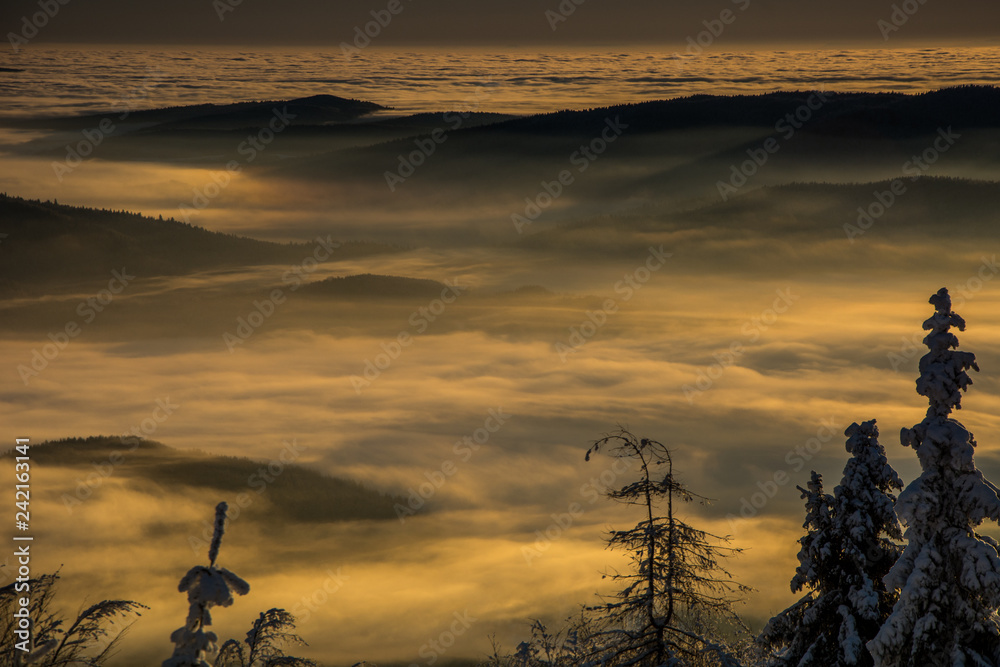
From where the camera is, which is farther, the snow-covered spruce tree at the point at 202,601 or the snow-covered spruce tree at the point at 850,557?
the snow-covered spruce tree at the point at 850,557

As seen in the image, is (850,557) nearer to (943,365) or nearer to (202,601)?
(943,365)

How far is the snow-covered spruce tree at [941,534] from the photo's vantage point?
14.0 metres

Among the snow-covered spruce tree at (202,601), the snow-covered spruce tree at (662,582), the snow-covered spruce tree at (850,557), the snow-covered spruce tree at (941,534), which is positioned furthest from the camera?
the snow-covered spruce tree at (850,557)

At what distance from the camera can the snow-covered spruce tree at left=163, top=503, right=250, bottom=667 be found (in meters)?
11.7

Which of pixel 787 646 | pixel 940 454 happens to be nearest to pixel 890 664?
pixel 940 454

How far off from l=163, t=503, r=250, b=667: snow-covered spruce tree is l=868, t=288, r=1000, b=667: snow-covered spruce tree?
918 centimetres

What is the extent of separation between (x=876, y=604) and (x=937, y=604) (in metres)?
3.77

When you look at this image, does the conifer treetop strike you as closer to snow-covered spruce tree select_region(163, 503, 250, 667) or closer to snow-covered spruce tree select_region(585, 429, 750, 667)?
snow-covered spruce tree select_region(585, 429, 750, 667)

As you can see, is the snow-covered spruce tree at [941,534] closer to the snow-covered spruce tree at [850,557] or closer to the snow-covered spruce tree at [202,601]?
the snow-covered spruce tree at [850,557]

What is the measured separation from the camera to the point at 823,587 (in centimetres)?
1903

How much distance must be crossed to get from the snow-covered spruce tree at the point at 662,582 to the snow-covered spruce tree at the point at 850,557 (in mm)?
2536

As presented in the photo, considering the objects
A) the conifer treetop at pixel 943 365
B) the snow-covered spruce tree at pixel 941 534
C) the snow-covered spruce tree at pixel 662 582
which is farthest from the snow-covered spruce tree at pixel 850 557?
the conifer treetop at pixel 943 365

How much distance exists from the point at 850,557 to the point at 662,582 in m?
3.97

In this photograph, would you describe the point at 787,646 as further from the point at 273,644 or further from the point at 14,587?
the point at 14,587
